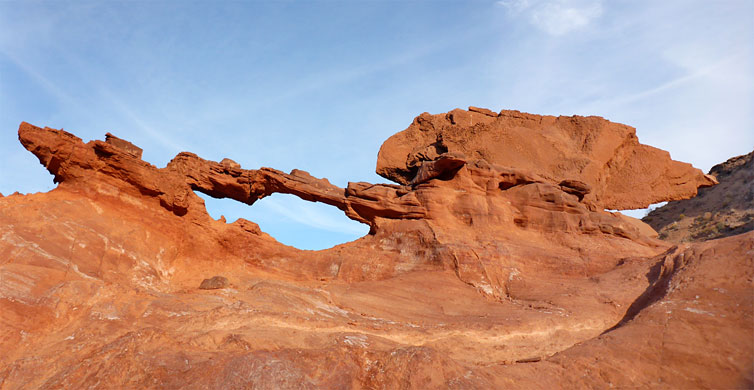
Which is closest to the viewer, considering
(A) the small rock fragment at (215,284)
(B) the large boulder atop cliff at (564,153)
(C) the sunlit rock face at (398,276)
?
(C) the sunlit rock face at (398,276)

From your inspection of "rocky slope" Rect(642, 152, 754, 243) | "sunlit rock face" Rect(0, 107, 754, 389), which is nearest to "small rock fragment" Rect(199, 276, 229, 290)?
"sunlit rock face" Rect(0, 107, 754, 389)

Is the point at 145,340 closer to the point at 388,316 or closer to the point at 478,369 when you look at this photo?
the point at 478,369

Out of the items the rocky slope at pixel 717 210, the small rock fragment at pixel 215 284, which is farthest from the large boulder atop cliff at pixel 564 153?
the small rock fragment at pixel 215 284

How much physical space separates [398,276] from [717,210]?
21677 millimetres

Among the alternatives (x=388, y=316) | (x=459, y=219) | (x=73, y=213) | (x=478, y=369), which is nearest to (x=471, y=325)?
(x=388, y=316)

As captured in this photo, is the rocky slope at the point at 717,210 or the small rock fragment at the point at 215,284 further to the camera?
the rocky slope at the point at 717,210

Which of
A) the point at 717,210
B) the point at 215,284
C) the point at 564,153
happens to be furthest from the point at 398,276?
the point at 717,210

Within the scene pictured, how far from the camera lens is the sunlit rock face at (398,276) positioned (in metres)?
6.34

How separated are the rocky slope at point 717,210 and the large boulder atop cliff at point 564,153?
261 inches

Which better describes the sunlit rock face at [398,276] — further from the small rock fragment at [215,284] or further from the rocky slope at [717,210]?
the rocky slope at [717,210]

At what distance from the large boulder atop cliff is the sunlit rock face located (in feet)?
0.23

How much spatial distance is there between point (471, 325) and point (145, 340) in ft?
20.2

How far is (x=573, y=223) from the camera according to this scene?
15312 millimetres

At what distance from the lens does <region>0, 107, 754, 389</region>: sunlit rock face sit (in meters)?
6.34
